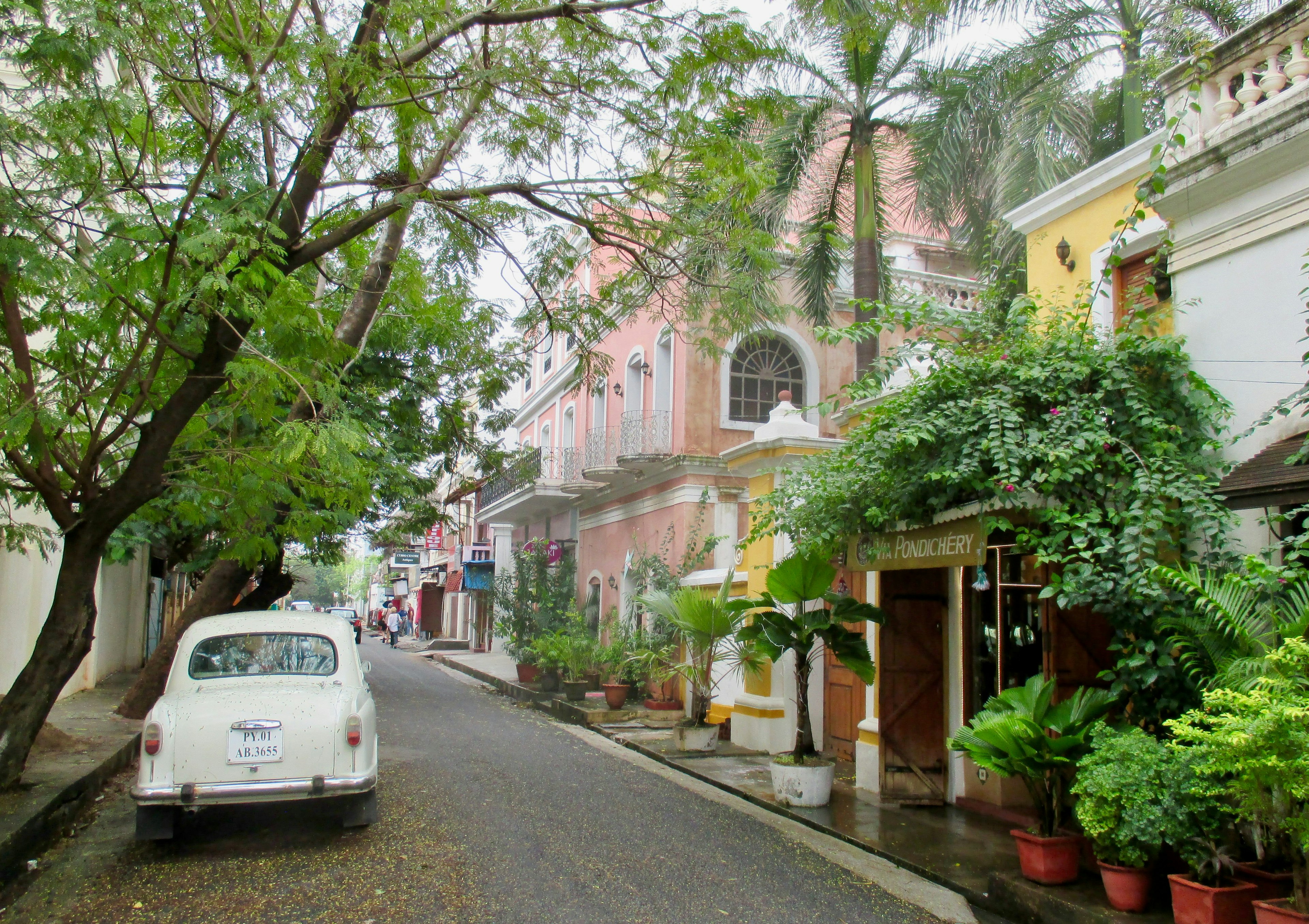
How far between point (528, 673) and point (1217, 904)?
15937 mm

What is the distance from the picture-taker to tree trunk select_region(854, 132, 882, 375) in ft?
44.1

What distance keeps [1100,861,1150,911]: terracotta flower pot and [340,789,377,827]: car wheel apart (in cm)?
502

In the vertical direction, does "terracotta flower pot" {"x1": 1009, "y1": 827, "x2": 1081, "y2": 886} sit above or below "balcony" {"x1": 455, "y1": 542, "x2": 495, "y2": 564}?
below

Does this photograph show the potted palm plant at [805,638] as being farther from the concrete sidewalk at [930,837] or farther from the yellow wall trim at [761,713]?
the yellow wall trim at [761,713]

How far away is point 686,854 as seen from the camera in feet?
22.7

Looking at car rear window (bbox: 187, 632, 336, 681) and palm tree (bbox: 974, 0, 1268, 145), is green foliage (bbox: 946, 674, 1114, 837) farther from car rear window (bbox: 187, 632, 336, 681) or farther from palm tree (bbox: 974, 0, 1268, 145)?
palm tree (bbox: 974, 0, 1268, 145)

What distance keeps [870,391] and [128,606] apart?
59.5 ft

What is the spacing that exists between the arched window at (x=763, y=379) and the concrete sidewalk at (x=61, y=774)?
430 inches

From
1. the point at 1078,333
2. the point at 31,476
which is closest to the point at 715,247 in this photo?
the point at 1078,333

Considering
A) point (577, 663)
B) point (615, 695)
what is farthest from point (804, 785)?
point (577, 663)

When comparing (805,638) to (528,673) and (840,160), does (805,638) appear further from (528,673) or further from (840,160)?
(528,673)

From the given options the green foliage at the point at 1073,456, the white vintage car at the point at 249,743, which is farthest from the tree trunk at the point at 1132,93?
the white vintage car at the point at 249,743

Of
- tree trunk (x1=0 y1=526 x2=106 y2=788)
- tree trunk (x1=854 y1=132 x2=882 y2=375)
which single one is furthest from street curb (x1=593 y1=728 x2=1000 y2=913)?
tree trunk (x1=0 y1=526 x2=106 y2=788)

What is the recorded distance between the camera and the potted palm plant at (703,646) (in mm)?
10961
